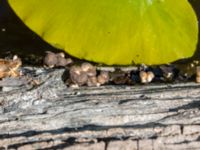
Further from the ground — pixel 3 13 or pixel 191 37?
pixel 3 13

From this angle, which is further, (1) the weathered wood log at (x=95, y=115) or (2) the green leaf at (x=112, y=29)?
(2) the green leaf at (x=112, y=29)

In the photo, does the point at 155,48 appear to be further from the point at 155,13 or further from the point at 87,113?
the point at 87,113

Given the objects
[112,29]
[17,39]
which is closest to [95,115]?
[112,29]

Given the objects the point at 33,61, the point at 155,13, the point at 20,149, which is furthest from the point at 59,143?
the point at 155,13

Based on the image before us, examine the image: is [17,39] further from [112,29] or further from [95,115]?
[95,115]

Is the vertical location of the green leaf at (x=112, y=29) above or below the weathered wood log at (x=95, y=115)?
above
